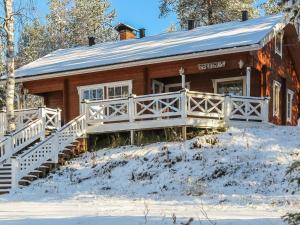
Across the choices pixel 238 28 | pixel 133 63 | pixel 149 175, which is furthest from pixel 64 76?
pixel 149 175

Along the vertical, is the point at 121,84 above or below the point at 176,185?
above

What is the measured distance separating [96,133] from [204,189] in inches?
295

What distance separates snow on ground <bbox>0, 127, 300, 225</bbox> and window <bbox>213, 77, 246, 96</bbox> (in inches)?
190

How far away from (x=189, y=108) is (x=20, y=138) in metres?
6.54

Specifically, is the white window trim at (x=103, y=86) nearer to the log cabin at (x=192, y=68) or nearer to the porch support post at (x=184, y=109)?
the log cabin at (x=192, y=68)

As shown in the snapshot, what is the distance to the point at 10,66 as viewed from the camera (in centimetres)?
1892

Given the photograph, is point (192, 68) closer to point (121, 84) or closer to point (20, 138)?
point (121, 84)

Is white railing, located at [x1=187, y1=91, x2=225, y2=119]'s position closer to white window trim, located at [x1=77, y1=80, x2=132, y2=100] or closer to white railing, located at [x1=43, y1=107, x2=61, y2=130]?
white window trim, located at [x1=77, y1=80, x2=132, y2=100]

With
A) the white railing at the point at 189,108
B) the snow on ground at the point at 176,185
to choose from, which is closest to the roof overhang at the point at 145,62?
the white railing at the point at 189,108

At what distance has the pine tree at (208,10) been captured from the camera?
37.9 metres

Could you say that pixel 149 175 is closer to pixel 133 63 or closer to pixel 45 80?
pixel 133 63

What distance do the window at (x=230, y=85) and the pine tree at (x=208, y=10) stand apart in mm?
16852

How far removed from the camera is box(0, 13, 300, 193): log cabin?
56.9ft

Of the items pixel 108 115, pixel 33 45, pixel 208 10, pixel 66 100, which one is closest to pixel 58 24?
pixel 33 45
